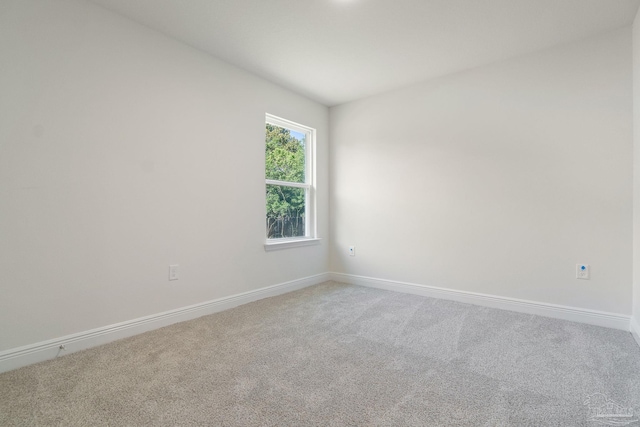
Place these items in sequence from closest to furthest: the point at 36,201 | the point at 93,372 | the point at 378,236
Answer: the point at 93,372, the point at 36,201, the point at 378,236

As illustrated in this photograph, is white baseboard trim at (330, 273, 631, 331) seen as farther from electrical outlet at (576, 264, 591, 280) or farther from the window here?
the window

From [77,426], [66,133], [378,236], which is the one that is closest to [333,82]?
[378,236]

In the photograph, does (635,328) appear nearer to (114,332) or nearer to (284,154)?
(284,154)

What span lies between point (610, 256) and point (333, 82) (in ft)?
9.61

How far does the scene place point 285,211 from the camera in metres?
3.70

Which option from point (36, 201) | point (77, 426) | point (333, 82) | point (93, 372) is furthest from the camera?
point (333, 82)

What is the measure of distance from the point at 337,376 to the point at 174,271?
1.60 metres

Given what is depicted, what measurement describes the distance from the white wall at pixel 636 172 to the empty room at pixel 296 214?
3 centimetres

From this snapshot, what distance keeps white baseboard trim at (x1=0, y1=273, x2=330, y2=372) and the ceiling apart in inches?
88.0

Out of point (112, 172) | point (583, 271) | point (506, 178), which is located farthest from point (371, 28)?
point (583, 271)

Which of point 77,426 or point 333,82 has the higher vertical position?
point 333,82

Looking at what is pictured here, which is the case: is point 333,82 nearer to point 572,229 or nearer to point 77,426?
point 572,229

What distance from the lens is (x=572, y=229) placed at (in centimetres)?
263

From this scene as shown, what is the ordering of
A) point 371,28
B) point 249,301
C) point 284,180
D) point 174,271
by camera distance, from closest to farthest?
1. point 371,28
2. point 174,271
3. point 249,301
4. point 284,180
